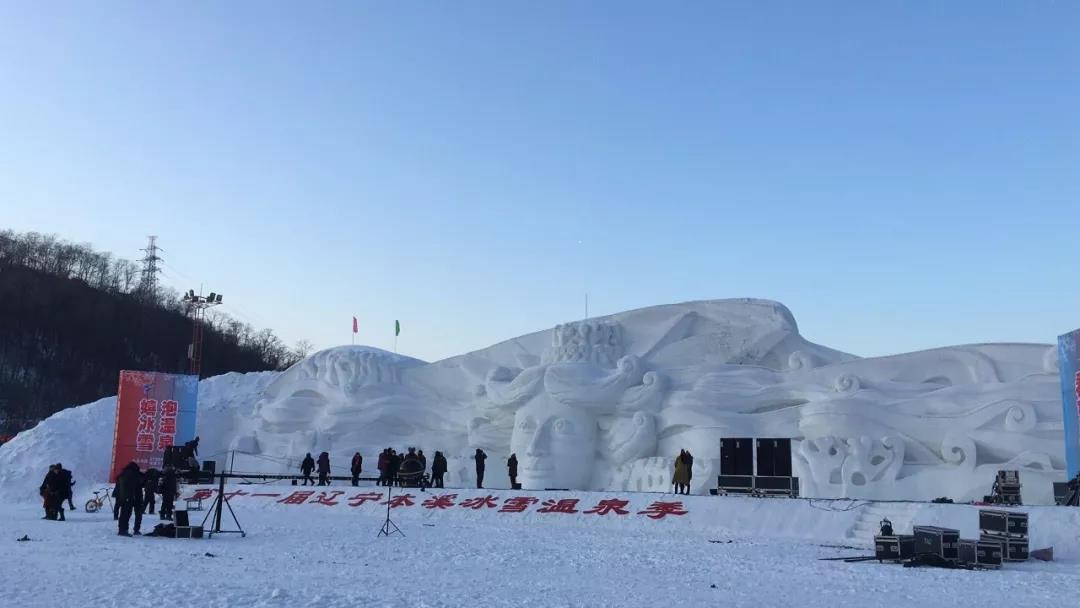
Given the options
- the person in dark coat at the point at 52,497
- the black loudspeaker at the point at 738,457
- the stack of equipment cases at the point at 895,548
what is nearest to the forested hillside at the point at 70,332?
the person in dark coat at the point at 52,497

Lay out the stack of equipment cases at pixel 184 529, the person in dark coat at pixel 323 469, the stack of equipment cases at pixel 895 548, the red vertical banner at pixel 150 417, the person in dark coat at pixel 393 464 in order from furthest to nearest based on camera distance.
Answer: the red vertical banner at pixel 150 417 → the person in dark coat at pixel 323 469 → the person in dark coat at pixel 393 464 → the stack of equipment cases at pixel 184 529 → the stack of equipment cases at pixel 895 548

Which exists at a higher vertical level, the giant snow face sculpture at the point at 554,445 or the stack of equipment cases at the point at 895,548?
the giant snow face sculpture at the point at 554,445

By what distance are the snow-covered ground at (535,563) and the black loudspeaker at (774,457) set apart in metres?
1.63

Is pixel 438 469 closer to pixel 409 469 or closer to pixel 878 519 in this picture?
pixel 409 469

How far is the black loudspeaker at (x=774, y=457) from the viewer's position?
60.1 ft

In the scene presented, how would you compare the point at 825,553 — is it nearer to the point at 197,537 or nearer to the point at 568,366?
the point at 197,537

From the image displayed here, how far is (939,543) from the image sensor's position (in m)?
11.7

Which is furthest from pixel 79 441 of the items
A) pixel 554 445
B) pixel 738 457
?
pixel 738 457

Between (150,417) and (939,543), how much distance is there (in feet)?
66.3

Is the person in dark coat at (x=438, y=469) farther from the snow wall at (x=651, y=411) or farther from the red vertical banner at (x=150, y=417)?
the red vertical banner at (x=150, y=417)

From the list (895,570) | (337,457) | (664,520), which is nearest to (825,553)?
(895,570)

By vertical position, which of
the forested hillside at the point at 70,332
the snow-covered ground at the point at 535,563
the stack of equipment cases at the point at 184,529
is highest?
the forested hillside at the point at 70,332

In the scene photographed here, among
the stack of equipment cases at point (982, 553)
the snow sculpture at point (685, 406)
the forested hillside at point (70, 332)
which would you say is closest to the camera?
the stack of equipment cases at point (982, 553)

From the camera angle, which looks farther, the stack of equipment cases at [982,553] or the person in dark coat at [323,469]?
the person in dark coat at [323,469]
